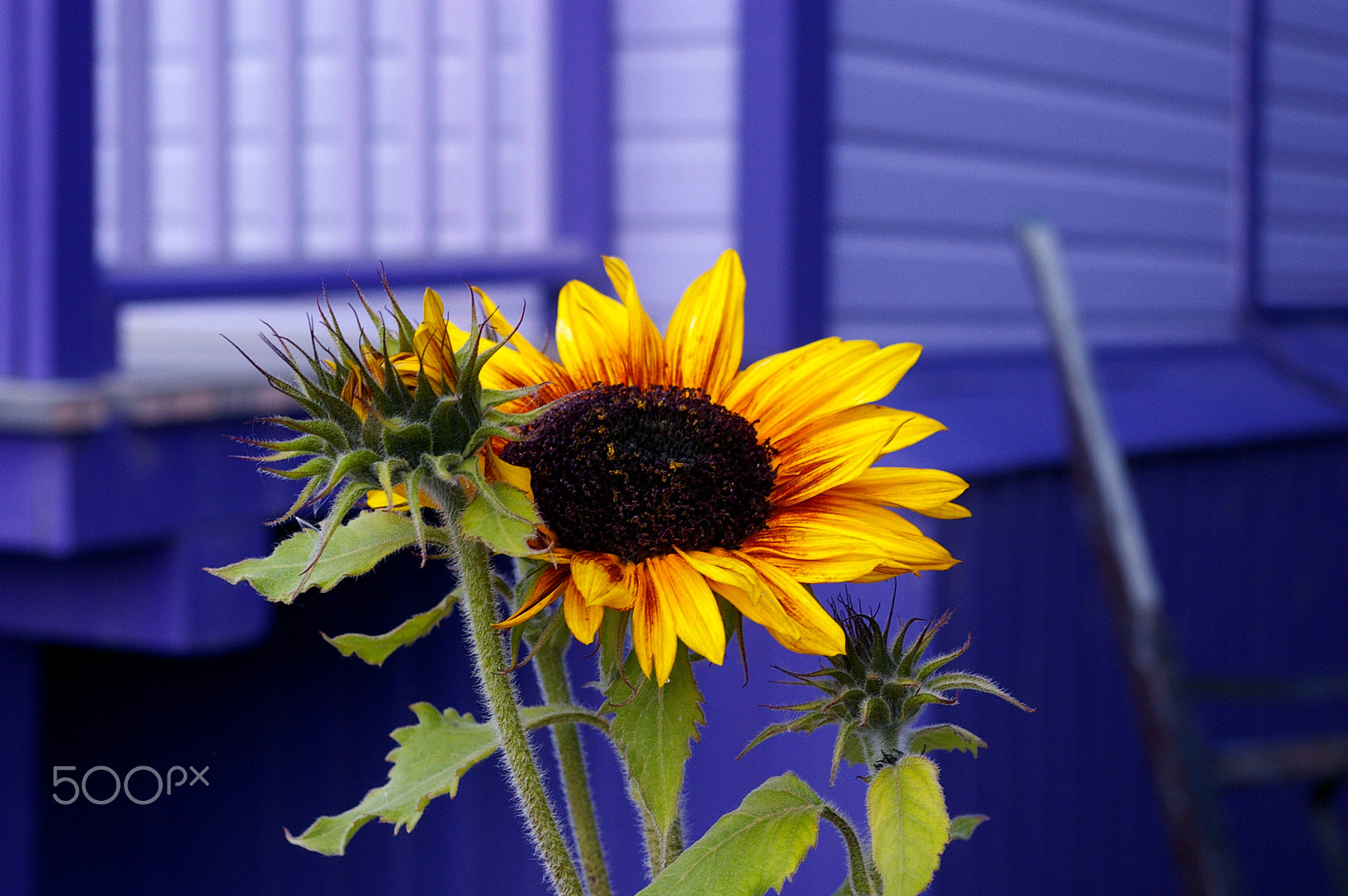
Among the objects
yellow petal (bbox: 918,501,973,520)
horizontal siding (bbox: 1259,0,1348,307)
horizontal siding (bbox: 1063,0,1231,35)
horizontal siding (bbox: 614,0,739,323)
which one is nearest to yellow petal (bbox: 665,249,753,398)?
yellow petal (bbox: 918,501,973,520)

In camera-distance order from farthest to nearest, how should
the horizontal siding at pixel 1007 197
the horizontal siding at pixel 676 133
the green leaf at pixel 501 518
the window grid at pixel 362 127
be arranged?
the horizontal siding at pixel 1007 197
the horizontal siding at pixel 676 133
the window grid at pixel 362 127
the green leaf at pixel 501 518

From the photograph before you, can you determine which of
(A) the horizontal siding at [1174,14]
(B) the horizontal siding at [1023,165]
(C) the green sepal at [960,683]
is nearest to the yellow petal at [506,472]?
(C) the green sepal at [960,683]

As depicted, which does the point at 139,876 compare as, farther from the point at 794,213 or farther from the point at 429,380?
the point at 794,213

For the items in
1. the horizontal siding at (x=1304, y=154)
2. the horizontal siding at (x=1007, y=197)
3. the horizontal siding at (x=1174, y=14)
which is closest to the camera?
the horizontal siding at (x=1007, y=197)

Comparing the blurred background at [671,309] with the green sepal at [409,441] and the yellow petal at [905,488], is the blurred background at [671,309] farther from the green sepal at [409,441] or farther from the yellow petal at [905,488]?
the yellow petal at [905,488]

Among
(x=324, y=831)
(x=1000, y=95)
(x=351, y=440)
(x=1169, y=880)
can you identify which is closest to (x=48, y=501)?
(x=324, y=831)
